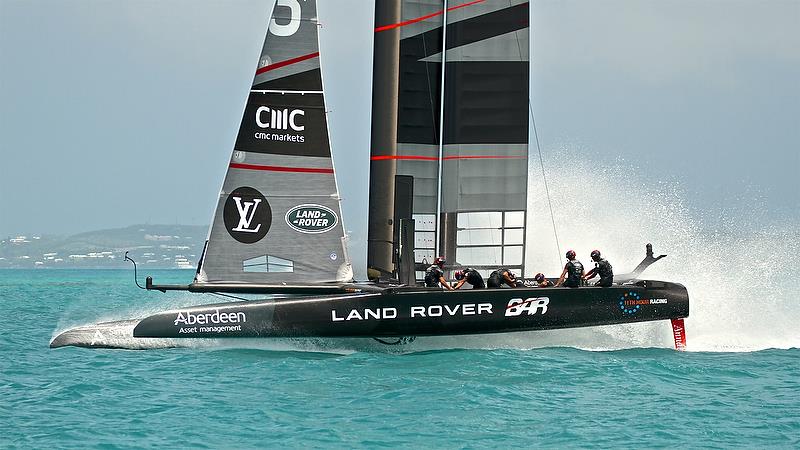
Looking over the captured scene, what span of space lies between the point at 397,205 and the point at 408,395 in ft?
15.5

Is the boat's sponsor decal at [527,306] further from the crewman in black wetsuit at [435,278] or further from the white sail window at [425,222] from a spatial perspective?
the white sail window at [425,222]

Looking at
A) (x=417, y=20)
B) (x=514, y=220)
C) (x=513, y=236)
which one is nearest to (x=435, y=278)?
(x=513, y=236)

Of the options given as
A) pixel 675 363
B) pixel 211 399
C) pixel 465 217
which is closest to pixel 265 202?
pixel 465 217

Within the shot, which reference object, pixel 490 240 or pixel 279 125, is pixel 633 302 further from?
pixel 279 125

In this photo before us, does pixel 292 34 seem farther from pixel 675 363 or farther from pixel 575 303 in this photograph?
pixel 675 363

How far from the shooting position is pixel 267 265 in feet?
45.1

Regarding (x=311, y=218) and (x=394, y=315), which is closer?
(x=394, y=315)

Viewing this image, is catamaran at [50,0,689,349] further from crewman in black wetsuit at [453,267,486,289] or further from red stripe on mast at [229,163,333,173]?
crewman in black wetsuit at [453,267,486,289]

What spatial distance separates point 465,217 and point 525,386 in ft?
14.5

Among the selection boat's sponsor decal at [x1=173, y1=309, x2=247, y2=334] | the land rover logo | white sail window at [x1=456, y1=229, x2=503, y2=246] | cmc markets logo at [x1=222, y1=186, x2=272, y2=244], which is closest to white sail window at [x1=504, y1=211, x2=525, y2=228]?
white sail window at [x1=456, y1=229, x2=503, y2=246]

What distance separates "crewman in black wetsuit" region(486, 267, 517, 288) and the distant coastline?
423 feet

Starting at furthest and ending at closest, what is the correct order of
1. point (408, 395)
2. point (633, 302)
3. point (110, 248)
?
point (110, 248) < point (633, 302) < point (408, 395)

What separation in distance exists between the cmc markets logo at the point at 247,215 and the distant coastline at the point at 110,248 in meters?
128

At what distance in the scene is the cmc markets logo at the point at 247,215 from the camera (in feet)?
44.8
